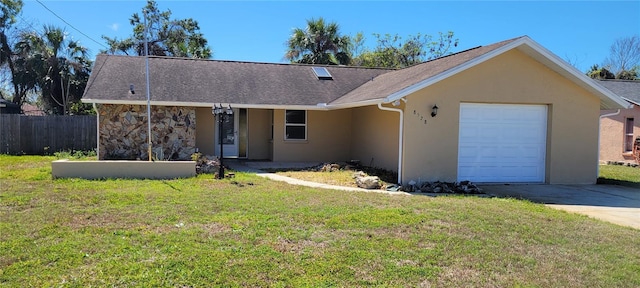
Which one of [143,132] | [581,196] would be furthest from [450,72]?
[143,132]

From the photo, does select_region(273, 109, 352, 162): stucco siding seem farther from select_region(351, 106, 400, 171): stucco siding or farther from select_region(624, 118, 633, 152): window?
select_region(624, 118, 633, 152): window

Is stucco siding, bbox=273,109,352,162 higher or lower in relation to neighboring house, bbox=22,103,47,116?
lower

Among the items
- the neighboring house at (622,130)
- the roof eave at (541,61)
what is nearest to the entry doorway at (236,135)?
the roof eave at (541,61)

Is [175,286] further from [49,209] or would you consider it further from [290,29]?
[290,29]

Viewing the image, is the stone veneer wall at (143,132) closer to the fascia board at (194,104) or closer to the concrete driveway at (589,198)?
the fascia board at (194,104)

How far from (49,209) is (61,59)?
18876 millimetres

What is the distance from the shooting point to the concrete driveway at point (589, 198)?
24.3ft

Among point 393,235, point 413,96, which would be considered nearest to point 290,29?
point 413,96

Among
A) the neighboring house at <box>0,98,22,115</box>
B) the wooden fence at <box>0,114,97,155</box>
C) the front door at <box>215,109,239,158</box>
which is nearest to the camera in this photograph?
the front door at <box>215,109,239,158</box>

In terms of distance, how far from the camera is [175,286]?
12.7 ft

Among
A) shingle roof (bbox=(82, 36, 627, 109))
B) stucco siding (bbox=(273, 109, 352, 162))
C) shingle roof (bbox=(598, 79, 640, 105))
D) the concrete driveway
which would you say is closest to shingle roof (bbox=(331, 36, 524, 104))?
shingle roof (bbox=(82, 36, 627, 109))

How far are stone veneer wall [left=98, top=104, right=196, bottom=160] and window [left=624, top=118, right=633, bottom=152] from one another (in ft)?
55.0

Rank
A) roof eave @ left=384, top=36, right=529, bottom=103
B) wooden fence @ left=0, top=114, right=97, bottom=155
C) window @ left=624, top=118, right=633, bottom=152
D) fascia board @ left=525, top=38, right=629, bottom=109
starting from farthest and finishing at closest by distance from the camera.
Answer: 1. window @ left=624, top=118, right=633, bottom=152
2. wooden fence @ left=0, top=114, right=97, bottom=155
3. fascia board @ left=525, top=38, right=629, bottom=109
4. roof eave @ left=384, top=36, right=529, bottom=103

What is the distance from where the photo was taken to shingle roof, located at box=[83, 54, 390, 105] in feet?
42.4
